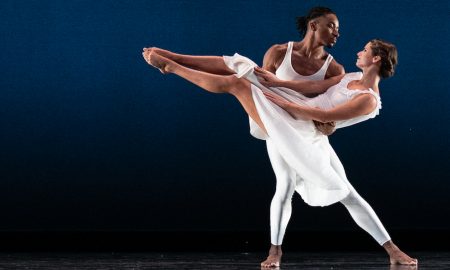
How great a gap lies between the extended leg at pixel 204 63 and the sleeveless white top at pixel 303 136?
4 cm

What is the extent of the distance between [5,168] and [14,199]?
0.18 metres

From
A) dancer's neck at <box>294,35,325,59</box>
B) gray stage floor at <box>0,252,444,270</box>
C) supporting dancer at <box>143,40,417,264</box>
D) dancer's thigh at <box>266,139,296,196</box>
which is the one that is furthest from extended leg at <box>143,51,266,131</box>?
gray stage floor at <box>0,252,444,270</box>

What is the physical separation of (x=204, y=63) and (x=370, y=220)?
0.98 metres

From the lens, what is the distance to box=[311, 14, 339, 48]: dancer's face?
405cm

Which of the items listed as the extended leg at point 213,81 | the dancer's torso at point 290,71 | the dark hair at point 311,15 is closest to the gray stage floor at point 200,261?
the extended leg at point 213,81

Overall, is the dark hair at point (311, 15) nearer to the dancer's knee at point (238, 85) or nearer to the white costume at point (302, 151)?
the white costume at point (302, 151)

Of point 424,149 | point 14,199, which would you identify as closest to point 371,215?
point 424,149

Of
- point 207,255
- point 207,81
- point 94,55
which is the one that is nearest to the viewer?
point 207,81

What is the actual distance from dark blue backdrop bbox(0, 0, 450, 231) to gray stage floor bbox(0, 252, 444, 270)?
44 cm

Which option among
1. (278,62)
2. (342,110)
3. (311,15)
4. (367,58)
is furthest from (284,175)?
(311,15)

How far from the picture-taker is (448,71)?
5.21 m

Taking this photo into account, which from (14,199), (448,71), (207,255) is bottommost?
(207,255)

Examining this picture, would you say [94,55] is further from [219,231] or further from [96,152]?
[219,231]

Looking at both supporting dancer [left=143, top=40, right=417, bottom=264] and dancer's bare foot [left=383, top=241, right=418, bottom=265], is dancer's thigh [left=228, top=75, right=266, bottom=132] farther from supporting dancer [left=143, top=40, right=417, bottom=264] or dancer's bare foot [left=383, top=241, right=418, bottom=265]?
dancer's bare foot [left=383, top=241, right=418, bottom=265]
